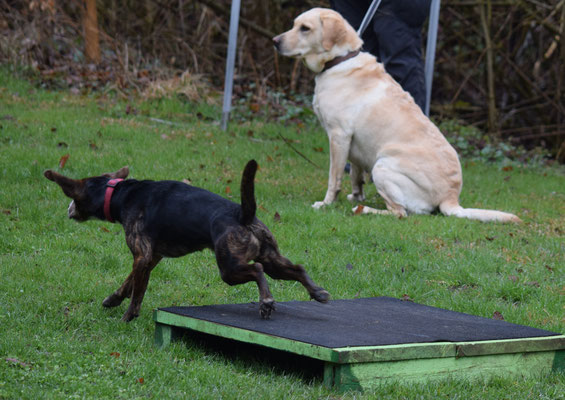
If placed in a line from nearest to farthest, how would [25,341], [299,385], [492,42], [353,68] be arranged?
[299,385] < [25,341] < [353,68] < [492,42]

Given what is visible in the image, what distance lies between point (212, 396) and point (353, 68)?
5.02 m

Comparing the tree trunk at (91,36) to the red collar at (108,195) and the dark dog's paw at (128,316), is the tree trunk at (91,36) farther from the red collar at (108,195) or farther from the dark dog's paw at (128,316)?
the dark dog's paw at (128,316)

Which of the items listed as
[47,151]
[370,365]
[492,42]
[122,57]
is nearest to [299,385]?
[370,365]

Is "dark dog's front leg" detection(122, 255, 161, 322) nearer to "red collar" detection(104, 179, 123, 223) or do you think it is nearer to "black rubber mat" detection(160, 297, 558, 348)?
"black rubber mat" detection(160, 297, 558, 348)

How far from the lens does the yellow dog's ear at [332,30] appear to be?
7326 mm

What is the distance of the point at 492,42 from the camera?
531 inches

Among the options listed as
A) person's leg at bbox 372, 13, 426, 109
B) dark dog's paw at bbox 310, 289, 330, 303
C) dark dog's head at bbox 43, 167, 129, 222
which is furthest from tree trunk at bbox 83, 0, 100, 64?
dark dog's paw at bbox 310, 289, 330, 303

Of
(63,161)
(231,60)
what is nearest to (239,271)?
(63,161)

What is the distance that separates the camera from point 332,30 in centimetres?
733

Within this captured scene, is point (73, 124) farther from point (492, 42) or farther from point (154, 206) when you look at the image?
point (492, 42)

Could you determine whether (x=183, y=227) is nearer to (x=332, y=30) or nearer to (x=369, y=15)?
(x=332, y=30)

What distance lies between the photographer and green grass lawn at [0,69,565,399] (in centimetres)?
326

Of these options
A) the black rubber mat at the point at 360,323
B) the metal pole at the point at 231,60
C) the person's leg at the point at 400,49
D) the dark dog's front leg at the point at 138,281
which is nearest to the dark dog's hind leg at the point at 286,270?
the black rubber mat at the point at 360,323

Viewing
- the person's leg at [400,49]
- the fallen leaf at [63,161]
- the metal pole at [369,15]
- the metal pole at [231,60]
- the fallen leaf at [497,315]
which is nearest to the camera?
the fallen leaf at [497,315]
